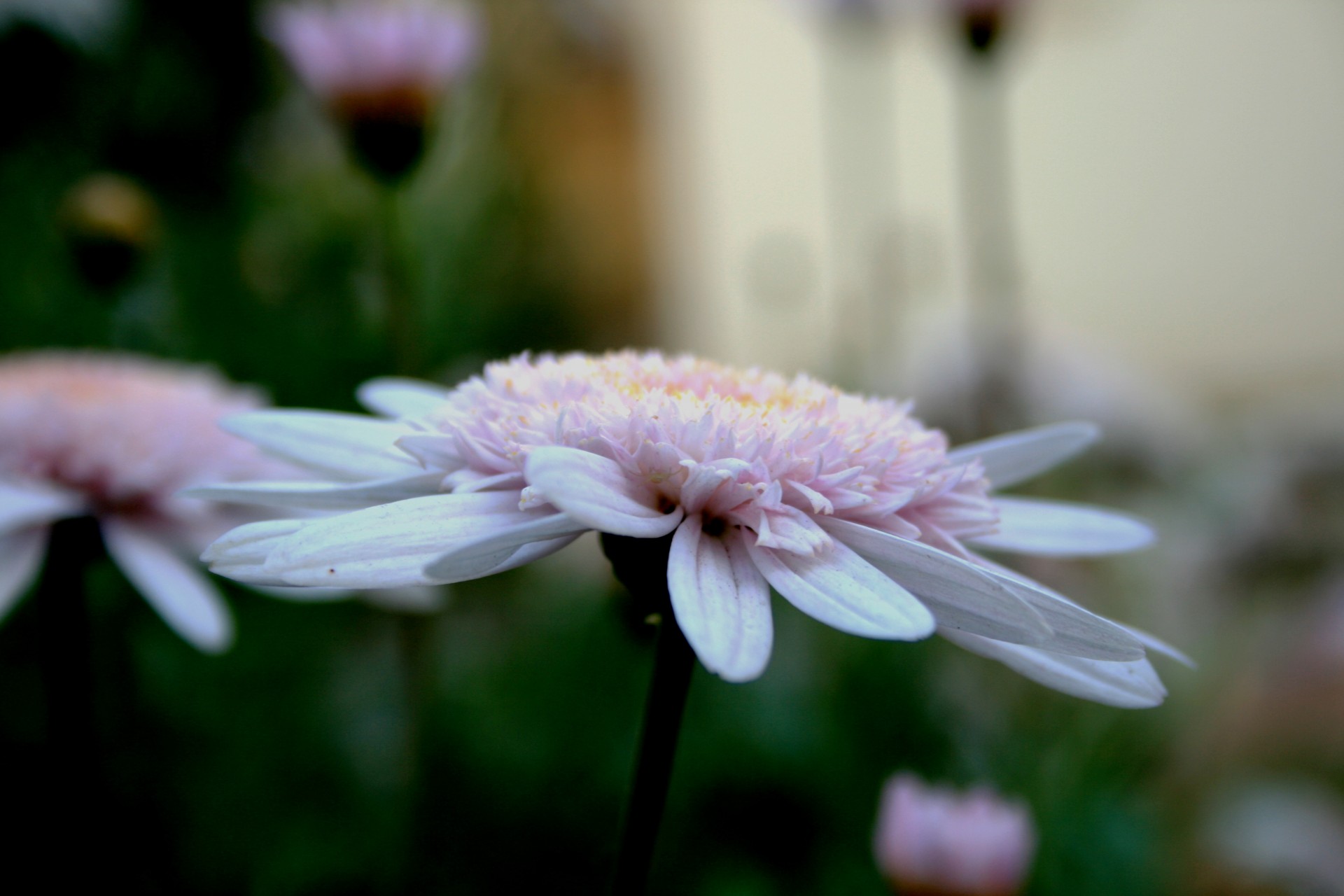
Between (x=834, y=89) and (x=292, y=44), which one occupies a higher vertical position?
(x=834, y=89)

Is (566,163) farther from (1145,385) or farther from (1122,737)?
(1122,737)

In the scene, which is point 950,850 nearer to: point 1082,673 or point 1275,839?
point 1082,673

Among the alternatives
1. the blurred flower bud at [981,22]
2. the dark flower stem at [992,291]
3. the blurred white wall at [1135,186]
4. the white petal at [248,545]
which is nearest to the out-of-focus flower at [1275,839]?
the dark flower stem at [992,291]

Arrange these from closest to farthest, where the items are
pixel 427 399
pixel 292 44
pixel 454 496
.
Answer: pixel 454 496
pixel 427 399
pixel 292 44

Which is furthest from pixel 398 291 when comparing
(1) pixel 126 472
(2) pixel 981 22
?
(2) pixel 981 22

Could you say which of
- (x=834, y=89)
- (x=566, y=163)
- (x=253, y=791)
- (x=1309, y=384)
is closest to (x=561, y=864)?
(x=253, y=791)

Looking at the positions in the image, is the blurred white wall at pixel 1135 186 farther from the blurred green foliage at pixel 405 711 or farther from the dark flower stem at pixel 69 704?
the dark flower stem at pixel 69 704

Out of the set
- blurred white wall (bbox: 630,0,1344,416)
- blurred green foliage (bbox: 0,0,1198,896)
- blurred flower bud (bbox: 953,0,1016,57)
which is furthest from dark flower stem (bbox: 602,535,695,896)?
blurred white wall (bbox: 630,0,1344,416)
